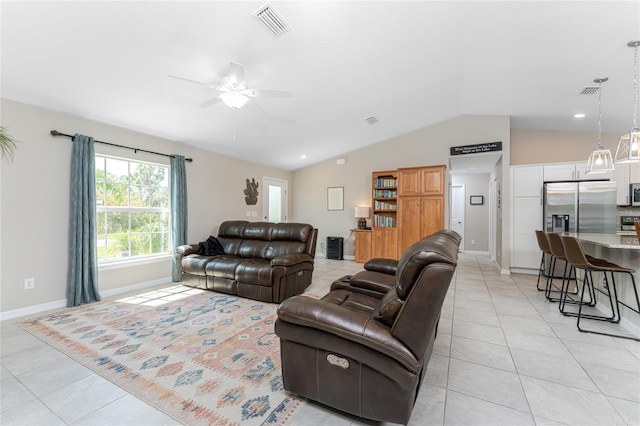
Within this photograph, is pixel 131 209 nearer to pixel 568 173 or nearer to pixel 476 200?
pixel 568 173

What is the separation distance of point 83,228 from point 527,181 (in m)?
7.26

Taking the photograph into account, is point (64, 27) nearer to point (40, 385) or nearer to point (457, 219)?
point (40, 385)

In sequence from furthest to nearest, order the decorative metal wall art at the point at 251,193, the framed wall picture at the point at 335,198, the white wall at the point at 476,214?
the white wall at the point at 476,214 → the framed wall picture at the point at 335,198 → the decorative metal wall art at the point at 251,193

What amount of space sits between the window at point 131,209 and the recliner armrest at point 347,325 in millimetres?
3659

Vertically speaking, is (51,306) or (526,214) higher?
(526,214)

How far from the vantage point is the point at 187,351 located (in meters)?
2.15

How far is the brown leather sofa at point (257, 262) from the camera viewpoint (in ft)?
11.0

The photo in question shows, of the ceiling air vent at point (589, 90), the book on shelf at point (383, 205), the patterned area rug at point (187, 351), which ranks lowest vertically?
the patterned area rug at point (187, 351)

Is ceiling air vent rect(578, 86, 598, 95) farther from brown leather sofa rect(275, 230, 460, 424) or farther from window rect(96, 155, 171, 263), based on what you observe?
window rect(96, 155, 171, 263)

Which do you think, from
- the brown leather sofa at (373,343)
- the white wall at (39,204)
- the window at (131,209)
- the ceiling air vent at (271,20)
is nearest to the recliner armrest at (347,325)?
the brown leather sofa at (373,343)

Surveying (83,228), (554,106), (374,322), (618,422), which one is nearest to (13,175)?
(83,228)

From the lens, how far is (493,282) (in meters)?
4.30

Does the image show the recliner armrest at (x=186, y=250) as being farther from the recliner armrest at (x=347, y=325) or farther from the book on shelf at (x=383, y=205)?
the book on shelf at (x=383, y=205)

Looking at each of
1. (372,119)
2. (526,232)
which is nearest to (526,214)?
(526,232)
